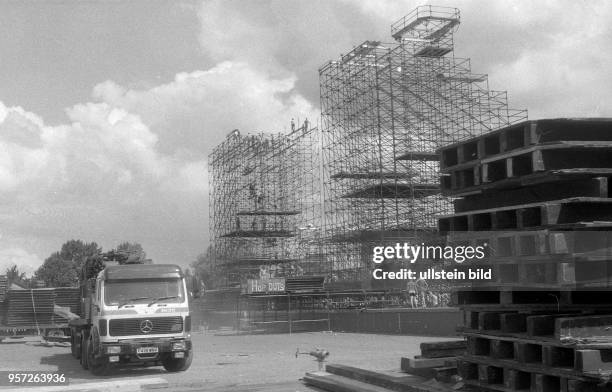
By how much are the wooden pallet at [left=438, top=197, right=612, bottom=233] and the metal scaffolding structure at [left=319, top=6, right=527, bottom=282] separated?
30.8 meters

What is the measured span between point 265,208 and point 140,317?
40.6m

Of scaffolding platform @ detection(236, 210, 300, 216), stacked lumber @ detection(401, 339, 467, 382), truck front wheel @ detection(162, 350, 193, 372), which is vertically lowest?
truck front wheel @ detection(162, 350, 193, 372)

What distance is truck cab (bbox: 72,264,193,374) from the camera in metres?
14.4

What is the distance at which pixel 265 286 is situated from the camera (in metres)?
29.8

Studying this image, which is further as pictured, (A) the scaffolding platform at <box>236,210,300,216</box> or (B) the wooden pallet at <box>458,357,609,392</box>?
(A) the scaffolding platform at <box>236,210,300,216</box>

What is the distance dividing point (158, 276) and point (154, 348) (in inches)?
56.8

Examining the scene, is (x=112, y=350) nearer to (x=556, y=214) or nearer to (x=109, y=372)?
(x=109, y=372)

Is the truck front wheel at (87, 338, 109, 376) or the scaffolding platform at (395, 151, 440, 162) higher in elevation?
the scaffolding platform at (395, 151, 440, 162)

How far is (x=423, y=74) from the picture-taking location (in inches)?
1603

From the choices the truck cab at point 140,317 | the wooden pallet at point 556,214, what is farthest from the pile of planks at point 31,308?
the wooden pallet at point 556,214

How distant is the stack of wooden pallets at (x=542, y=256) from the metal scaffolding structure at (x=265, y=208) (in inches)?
1769

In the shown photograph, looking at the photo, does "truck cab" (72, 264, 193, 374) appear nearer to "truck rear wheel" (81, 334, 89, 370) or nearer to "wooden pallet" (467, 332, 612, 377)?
"truck rear wheel" (81, 334, 89, 370)

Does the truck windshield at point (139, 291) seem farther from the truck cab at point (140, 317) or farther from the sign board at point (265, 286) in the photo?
the sign board at point (265, 286)

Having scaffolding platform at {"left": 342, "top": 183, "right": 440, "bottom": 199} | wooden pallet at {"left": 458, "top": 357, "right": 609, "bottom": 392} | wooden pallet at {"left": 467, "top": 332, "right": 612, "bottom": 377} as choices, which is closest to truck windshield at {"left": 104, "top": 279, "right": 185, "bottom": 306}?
wooden pallet at {"left": 458, "top": 357, "right": 609, "bottom": 392}
